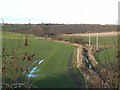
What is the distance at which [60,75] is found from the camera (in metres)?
22.9

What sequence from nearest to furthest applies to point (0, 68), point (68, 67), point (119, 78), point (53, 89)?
point (0, 68) → point (119, 78) → point (53, 89) → point (68, 67)

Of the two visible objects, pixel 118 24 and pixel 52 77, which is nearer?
pixel 118 24

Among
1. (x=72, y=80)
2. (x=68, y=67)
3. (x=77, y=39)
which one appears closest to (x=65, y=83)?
(x=72, y=80)

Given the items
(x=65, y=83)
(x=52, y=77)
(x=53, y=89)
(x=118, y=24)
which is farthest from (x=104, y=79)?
(x=52, y=77)

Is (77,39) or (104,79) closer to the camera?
(104,79)

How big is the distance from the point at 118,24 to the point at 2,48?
5.95 feet

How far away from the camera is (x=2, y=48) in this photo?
4598 millimetres

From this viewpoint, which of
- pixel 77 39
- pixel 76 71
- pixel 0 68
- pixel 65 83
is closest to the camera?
pixel 0 68

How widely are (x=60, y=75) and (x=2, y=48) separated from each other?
18.5 m

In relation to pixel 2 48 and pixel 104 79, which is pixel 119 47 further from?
pixel 2 48

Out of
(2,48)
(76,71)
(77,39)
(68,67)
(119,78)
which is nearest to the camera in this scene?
(2,48)

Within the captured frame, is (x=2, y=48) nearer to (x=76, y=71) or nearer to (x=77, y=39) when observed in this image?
(x=76, y=71)

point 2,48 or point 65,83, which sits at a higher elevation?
point 2,48

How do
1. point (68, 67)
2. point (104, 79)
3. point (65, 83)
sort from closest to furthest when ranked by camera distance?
1. point (104, 79)
2. point (65, 83)
3. point (68, 67)
